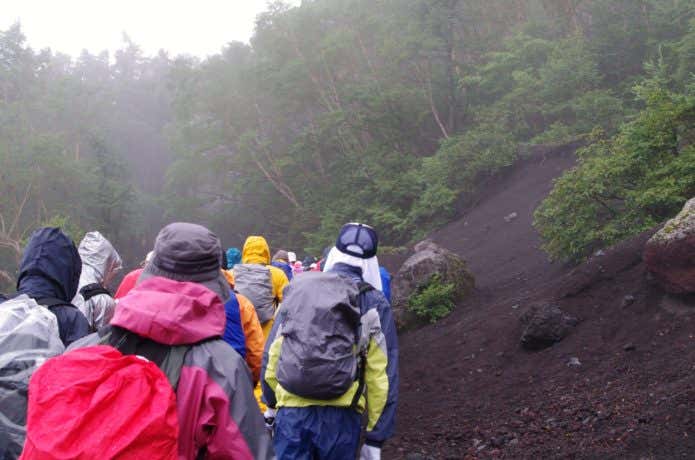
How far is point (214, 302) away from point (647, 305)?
540 centimetres

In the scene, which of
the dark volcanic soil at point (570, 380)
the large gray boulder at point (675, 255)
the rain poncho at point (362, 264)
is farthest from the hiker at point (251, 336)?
the large gray boulder at point (675, 255)

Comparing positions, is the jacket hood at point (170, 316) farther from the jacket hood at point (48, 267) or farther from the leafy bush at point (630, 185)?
the leafy bush at point (630, 185)

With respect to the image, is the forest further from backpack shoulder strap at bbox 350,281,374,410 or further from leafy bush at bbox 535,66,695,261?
backpack shoulder strap at bbox 350,281,374,410

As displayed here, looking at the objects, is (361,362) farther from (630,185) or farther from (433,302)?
(433,302)

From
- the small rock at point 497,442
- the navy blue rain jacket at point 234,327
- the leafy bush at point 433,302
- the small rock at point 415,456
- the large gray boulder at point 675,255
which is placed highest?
the navy blue rain jacket at point 234,327

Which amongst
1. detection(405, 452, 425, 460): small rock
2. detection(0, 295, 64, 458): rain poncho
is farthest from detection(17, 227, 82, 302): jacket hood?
detection(405, 452, 425, 460): small rock

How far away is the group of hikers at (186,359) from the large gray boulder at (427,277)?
7243mm

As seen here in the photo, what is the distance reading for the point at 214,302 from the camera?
98.3 inches

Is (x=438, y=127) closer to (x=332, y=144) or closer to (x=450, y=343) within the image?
(x=332, y=144)

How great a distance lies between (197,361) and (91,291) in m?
2.12

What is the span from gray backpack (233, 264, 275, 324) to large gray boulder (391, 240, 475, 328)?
6300 millimetres

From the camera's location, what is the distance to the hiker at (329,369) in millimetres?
3078

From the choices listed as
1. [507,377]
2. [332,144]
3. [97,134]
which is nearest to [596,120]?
[332,144]

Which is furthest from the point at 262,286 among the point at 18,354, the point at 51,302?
the point at 18,354
